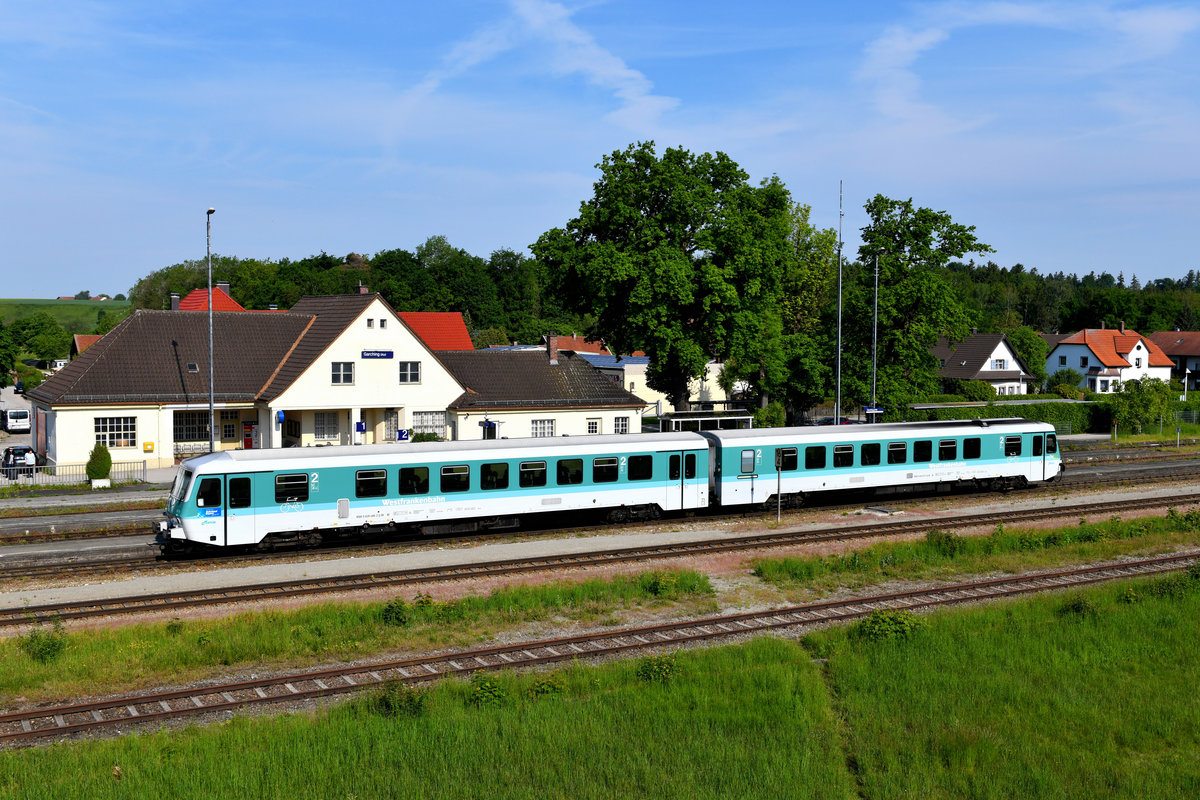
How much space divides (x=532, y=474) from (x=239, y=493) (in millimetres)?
8290

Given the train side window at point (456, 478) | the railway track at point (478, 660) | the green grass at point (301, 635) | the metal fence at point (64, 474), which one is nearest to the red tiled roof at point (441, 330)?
the metal fence at point (64, 474)

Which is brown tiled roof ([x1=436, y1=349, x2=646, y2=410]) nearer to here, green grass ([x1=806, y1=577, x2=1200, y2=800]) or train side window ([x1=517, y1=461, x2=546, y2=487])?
train side window ([x1=517, y1=461, x2=546, y2=487])

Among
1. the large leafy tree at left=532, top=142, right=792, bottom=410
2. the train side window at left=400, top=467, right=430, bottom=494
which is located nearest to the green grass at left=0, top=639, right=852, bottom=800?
the train side window at left=400, top=467, right=430, bottom=494

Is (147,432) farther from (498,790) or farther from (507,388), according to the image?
(498,790)

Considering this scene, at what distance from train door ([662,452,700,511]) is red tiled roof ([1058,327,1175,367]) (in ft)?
289

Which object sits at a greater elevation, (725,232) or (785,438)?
(725,232)

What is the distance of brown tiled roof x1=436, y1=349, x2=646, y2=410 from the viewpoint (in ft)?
166

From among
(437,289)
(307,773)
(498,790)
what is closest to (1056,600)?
(498,790)

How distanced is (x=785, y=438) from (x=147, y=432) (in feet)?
100

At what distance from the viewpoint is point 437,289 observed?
443 feet

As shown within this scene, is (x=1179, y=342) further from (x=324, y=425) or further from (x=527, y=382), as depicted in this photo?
(x=324, y=425)

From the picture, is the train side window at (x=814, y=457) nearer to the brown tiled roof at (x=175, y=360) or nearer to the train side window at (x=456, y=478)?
the train side window at (x=456, y=478)

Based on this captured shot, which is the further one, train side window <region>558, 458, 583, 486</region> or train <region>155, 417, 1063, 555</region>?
train side window <region>558, 458, 583, 486</region>

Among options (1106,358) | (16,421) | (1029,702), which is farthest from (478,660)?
(1106,358)
